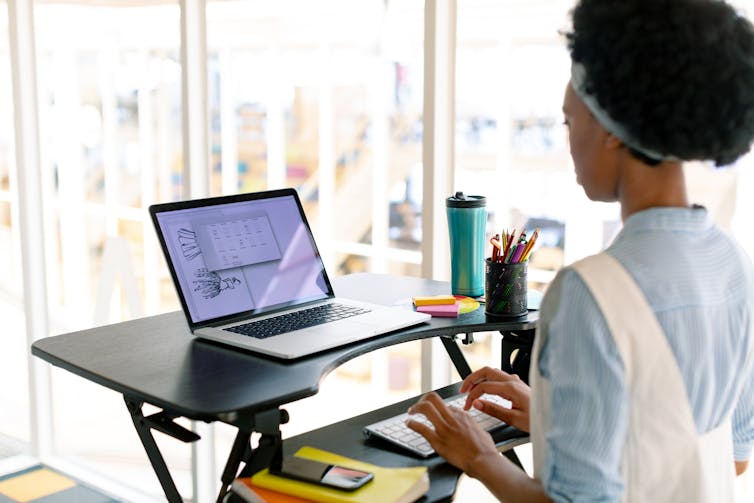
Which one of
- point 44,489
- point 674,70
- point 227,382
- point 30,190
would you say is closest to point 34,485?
point 44,489

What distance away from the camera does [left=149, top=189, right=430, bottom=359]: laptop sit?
1.85 meters

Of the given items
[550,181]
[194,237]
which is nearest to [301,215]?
[194,237]

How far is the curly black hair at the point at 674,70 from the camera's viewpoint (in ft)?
3.46

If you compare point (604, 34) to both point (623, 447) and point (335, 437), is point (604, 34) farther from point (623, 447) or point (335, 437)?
point (335, 437)

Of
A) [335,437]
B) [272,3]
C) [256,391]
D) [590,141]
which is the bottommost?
[335,437]

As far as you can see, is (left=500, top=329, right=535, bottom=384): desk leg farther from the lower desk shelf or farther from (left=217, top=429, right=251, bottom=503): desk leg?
(left=217, top=429, right=251, bottom=503): desk leg

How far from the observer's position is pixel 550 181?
9.37ft

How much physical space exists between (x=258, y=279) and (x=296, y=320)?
13 centimetres

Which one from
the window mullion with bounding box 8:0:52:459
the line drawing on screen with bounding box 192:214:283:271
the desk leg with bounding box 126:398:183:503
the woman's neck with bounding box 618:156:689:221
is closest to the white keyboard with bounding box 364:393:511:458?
the desk leg with bounding box 126:398:183:503

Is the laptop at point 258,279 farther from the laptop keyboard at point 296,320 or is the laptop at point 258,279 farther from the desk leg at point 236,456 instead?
the desk leg at point 236,456

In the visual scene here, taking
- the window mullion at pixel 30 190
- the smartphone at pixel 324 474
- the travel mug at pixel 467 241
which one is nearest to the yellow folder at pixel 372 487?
the smartphone at pixel 324 474

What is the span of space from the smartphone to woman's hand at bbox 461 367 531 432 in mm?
317

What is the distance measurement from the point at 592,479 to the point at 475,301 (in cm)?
107

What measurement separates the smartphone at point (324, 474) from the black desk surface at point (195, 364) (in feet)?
0.34
